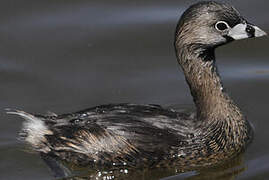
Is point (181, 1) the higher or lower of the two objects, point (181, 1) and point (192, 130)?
the higher

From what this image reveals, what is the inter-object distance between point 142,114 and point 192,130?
57 cm

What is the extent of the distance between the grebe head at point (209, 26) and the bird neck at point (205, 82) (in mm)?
122

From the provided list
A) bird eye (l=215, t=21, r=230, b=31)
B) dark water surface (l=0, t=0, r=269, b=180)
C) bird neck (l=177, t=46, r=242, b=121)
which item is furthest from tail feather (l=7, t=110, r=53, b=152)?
bird eye (l=215, t=21, r=230, b=31)

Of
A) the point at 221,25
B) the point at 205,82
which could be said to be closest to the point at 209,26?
the point at 221,25

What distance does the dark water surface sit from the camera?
29.3 feet

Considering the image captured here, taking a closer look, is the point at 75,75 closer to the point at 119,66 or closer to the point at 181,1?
the point at 119,66

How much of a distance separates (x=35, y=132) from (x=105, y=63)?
2.10 m

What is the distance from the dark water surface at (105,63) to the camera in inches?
352

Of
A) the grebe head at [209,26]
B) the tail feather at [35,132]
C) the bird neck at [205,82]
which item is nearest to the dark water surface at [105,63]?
the tail feather at [35,132]

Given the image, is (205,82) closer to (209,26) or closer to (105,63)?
(209,26)

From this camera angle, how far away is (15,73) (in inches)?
386

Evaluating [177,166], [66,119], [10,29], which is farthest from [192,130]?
[10,29]

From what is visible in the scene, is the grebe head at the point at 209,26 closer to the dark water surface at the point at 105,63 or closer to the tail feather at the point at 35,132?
the dark water surface at the point at 105,63

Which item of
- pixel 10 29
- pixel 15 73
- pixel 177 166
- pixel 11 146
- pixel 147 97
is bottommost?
pixel 177 166
